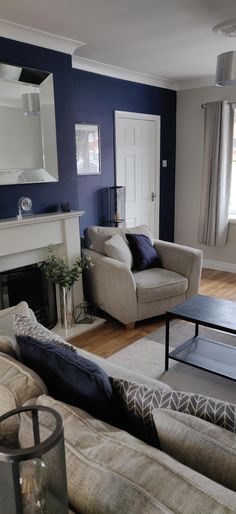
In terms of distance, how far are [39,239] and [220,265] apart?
9.63 feet

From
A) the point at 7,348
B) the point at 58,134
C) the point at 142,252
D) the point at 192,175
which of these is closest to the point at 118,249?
the point at 142,252

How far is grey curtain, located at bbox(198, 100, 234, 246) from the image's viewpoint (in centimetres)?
471

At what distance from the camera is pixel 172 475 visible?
81cm

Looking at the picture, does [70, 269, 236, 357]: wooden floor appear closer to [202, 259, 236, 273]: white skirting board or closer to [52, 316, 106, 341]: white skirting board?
[52, 316, 106, 341]: white skirting board

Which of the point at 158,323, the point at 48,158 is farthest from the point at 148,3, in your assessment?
the point at 158,323

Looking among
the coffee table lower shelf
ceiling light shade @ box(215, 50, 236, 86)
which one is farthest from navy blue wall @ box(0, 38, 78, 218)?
the coffee table lower shelf

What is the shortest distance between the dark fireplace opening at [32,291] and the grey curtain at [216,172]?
2.57 metres

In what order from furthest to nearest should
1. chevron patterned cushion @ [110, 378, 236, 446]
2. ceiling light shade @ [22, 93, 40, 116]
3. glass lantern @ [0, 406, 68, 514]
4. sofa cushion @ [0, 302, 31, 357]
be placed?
ceiling light shade @ [22, 93, 40, 116], sofa cushion @ [0, 302, 31, 357], chevron patterned cushion @ [110, 378, 236, 446], glass lantern @ [0, 406, 68, 514]

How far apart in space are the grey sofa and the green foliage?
6.90 feet

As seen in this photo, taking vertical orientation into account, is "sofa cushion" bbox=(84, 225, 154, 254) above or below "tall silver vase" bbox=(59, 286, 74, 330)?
above

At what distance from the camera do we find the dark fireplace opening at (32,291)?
3.05 metres

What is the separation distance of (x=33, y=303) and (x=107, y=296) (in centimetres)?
65

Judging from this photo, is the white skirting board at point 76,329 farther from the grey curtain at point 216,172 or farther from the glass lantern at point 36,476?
the glass lantern at point 36,476

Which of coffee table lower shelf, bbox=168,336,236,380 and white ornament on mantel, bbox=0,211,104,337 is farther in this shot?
white ornament on mantel, bbox=0,211,104,337
